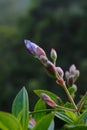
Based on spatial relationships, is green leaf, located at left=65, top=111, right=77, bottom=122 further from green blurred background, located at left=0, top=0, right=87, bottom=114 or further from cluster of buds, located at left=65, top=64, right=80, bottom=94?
green blurred background, located at left=0, top=0, right=87, bottom=114

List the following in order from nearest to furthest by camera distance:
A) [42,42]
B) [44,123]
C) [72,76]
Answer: [44,123] → [72,76] → [42,42]

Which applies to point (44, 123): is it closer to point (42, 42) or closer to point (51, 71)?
point (51, 71)

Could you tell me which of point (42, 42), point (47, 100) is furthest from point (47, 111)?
point (42, 42)

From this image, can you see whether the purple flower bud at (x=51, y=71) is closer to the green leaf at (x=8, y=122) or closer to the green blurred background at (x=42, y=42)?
the green leaf at (x=8, y=122)

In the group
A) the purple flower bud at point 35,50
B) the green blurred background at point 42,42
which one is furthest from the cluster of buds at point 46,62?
the green blurred background at point 42,42

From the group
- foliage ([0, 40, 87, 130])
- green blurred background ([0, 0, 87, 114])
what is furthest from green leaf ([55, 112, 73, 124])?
green blurred background ([0, 0, 87, 114])

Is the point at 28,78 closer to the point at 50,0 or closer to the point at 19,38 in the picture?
the point at 19,38
